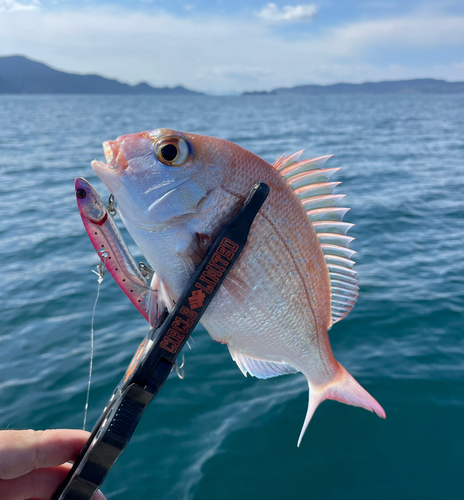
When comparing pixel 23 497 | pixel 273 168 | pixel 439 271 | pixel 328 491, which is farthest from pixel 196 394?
pixel 439 271

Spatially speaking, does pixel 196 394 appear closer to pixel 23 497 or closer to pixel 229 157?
pixel 23 497

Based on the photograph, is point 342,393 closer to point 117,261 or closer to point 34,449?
point 117,261

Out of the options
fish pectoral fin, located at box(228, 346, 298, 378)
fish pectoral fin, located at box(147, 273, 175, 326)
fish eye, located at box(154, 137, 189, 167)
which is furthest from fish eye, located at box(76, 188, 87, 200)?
fish pectoral fin, located at box(228, 346, 298, 378)

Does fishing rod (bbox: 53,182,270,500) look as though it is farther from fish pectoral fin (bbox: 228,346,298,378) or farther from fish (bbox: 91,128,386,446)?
fish pectoral fin (bbox: 228,346,298,378)

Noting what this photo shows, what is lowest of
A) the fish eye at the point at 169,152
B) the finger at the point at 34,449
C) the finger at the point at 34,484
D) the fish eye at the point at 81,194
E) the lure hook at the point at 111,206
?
the finger at the point at 34,484

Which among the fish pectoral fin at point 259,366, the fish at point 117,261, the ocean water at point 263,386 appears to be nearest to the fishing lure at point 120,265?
the fish at point 117,261

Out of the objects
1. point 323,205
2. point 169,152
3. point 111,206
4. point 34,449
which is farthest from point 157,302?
point 34,449

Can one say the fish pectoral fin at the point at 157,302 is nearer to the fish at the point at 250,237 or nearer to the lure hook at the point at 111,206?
the fish at the point at 250,237
